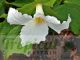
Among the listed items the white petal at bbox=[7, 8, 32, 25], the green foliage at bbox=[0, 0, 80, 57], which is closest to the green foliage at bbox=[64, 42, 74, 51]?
the green foliage at bbox=[0, 0, 80, 57]

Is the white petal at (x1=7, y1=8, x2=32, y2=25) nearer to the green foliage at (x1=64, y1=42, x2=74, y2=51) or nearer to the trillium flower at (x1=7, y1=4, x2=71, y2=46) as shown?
the trillium flower at (x1=7, y1=4, x2=71, y2=46)

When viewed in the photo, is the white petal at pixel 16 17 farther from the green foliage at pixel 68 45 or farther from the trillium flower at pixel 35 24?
the green foliage at pixel 68 45

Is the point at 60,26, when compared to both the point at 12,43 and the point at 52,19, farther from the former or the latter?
the point at 12,43

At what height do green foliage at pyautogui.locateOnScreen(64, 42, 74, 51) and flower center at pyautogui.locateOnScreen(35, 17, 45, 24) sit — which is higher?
flower center at pyautogui.locateOnScreen(35, 17, 45, 24)

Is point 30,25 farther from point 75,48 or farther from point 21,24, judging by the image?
point 75,48

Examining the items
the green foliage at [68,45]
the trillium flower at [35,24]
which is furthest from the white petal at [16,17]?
the green foliage at [68,45]

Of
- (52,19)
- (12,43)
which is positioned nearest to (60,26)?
(52,19)
